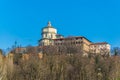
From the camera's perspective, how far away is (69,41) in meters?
103

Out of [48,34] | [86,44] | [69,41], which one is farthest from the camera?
[48,34]

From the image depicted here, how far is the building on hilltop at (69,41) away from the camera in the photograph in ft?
332

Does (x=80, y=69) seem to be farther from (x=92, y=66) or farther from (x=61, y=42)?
(x=61, y=42)

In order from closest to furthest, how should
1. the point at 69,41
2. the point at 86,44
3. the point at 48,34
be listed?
the point at 69,41, the point at 86,44, the point at 48,34

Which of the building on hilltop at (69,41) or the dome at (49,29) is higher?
the dome at (49,29)

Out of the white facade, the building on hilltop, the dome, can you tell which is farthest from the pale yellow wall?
the dome

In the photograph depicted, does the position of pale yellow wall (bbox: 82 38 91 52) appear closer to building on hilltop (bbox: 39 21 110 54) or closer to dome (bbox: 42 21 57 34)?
building on hilltop (bbox: 39 21 110 54)

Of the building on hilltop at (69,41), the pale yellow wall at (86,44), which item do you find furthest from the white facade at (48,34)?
the pale yellow wall at (86,44)

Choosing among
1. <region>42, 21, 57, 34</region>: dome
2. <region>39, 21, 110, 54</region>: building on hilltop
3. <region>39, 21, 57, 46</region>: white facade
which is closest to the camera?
<region>39, 21, 110, 54</region>: building on hilltop

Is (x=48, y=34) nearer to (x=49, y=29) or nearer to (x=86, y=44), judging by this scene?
(x=49, y=29)

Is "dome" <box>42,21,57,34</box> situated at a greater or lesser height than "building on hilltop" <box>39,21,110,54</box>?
greater

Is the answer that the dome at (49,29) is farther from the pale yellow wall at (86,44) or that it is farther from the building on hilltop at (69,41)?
the pale yellow wall at (86,44)

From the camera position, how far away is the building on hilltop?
10117cm

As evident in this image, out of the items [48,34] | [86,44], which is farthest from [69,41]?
[48,34]
